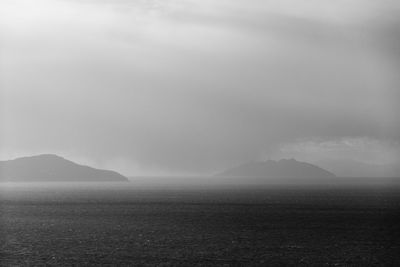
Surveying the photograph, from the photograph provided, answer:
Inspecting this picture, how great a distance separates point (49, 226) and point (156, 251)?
47144 mm

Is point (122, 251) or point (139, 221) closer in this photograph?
point (122, 251)

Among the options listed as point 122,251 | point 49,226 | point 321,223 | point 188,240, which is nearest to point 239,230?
point 188,240

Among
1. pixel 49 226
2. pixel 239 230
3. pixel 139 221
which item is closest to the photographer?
pixel 239 230

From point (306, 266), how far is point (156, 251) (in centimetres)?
2201

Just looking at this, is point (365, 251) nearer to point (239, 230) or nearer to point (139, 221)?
point (239, 230)

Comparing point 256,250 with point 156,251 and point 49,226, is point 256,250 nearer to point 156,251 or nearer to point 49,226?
point 156,251

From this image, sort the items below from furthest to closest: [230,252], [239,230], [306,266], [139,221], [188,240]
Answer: [139,221]
[239,230]
[188,240]
[230,252]
[306,266]

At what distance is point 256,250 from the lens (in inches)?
2704

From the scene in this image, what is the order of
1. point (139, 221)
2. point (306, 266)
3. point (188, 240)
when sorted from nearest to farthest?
point (306, 266)
point (188, 240)
point (139, 221)

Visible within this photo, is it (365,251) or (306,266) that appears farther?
(365,251)

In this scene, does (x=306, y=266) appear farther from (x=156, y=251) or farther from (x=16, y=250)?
(x=16, y=250)

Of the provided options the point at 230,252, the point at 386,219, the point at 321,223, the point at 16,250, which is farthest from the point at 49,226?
the point at 386,219

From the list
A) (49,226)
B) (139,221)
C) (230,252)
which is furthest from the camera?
(139,221)

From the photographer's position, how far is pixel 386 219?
120250mm
